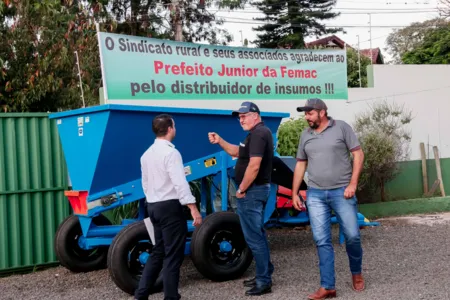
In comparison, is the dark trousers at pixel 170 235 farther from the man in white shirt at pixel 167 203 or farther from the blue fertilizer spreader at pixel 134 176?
the blue fertilizer spreader at pixel 134 176

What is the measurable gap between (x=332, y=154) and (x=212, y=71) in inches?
200

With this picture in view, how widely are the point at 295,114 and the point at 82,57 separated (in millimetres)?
5619

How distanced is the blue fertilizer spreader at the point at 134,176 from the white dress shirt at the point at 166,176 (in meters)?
0.74

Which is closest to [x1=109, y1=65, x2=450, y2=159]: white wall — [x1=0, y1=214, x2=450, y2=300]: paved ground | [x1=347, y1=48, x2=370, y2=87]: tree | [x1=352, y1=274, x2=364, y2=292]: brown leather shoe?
[x1=0, y1=214, x2=450, y2=300]: paved ground

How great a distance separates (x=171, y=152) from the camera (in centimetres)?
553

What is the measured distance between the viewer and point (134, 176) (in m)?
6.86

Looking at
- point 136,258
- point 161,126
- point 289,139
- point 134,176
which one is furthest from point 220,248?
point 289,139

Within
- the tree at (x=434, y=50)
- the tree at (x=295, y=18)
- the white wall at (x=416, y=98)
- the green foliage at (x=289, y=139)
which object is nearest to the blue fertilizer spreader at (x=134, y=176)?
the green foliage at (x=289, y=139)

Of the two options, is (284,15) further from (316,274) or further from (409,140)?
(316,274)

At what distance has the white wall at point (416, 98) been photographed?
12.4m

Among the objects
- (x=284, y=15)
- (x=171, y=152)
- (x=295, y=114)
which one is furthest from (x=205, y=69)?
(x=284, y=15)

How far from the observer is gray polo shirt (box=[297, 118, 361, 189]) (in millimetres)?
5922

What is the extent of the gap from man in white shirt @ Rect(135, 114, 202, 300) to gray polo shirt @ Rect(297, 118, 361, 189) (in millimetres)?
1305

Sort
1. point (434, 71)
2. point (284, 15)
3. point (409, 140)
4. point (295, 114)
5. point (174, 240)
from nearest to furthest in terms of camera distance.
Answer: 1. point (174, 240)
2. point (295, 114)
3. point (409, 140)
4. point (434, 71)
5. point (284, 15)
